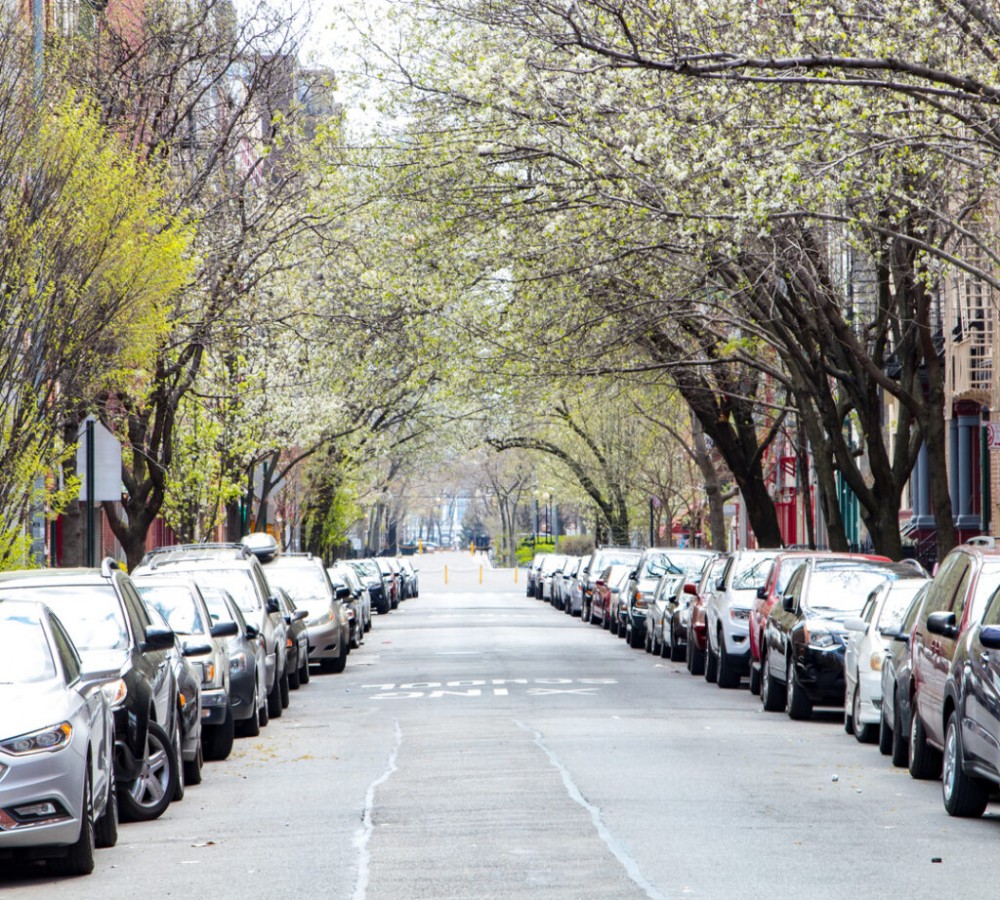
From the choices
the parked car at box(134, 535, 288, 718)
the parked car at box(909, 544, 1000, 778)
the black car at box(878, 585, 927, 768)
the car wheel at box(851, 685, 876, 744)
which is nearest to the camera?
the parked car at box(909, 544, 1000, 778)

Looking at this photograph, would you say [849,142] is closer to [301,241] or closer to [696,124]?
[696,124]

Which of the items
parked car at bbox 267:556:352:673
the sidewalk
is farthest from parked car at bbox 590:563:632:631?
the sidewalk

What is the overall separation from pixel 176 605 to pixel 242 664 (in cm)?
112

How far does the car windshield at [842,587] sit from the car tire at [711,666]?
466 cm

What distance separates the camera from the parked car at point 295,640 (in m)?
23.2

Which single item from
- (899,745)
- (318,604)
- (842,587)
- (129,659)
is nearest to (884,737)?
(899,745)

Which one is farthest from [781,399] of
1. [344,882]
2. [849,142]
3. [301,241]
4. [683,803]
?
[344,882]

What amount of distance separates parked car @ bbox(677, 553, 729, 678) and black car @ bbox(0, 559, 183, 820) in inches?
558

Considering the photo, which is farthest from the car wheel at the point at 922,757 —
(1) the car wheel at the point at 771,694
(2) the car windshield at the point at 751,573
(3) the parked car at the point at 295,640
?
(3) the parked car at the point at 295,640

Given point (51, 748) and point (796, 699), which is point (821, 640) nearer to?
point (796, 699)

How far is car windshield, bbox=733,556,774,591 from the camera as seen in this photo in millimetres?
24094

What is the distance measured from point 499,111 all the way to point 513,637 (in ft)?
61.1

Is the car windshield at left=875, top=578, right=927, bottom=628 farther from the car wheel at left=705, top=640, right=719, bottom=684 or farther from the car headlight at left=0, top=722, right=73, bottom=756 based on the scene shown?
the car headlight at left=0, top=722, right=73, bottom=756

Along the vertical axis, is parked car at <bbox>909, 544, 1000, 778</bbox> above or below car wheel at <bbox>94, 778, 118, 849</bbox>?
above
